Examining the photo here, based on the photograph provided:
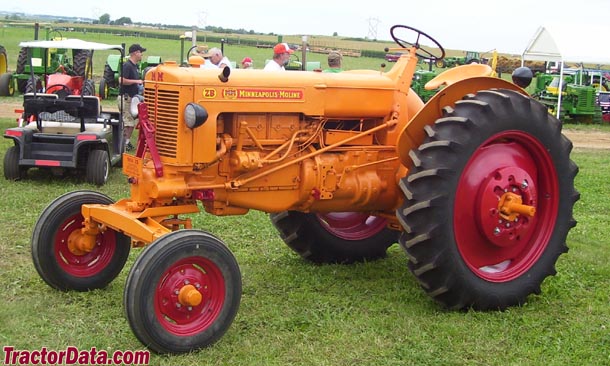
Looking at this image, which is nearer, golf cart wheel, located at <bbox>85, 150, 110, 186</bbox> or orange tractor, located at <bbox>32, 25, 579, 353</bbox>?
orange tractor, located at <bbox>32, 25, 579, 353</bbox>

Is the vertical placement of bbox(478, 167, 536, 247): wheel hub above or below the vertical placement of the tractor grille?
below

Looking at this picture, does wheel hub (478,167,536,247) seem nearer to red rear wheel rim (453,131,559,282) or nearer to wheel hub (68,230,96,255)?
red rear wheel rim (453,131,559,282)

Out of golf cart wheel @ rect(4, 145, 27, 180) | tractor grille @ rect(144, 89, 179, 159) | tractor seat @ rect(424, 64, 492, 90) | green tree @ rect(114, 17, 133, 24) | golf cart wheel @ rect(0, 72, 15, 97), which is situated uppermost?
green tree @ rect(114, 17, 133, 24)

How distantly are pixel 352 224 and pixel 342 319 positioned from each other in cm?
163

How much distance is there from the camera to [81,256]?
208 inches

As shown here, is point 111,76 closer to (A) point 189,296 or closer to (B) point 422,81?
(B) point 422,81

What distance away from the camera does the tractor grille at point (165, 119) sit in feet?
15.6

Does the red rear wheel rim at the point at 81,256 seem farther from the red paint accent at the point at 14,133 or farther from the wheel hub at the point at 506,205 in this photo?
the red paint accent at the point at 14,133

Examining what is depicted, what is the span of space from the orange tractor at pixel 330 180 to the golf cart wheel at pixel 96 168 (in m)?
4.18

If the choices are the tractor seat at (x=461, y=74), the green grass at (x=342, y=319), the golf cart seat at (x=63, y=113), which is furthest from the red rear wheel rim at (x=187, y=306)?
the golf cart seat at (x=63, y=113)

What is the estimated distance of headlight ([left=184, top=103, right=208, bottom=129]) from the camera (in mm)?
4625

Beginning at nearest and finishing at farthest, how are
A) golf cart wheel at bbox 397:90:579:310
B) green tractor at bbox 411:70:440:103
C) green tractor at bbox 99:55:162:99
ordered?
1. golf cart wheel at bbox 397:90:579:310
2. green tractor at bbox 99:55:162:99
3. green tractor at bbox 411:70:440:103

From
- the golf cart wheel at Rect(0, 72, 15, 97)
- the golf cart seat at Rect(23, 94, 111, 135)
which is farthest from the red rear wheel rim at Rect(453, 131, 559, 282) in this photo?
the golf cart wheel at Rect(0, 72, 15, 97)

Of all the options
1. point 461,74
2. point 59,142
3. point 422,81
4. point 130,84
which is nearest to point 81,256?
point 461,74
